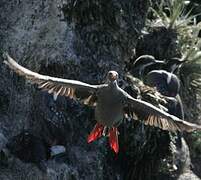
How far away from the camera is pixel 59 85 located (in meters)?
6.30

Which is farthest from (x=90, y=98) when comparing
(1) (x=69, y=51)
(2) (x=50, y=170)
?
(1) (x=69, y=51)

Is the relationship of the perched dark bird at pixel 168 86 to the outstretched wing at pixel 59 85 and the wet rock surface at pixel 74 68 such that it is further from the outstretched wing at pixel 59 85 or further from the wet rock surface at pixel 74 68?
the outstretched wing at pixel 59 85

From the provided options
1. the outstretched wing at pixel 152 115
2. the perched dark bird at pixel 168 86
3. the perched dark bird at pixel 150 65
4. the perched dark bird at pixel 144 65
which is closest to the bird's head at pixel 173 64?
the perched dark bird at pixel 150 65

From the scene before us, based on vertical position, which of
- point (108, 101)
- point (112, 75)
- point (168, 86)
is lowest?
point (168, 86)

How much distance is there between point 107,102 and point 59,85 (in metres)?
0.47

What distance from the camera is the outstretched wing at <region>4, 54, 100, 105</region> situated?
238 inches

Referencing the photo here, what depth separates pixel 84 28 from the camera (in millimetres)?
8797

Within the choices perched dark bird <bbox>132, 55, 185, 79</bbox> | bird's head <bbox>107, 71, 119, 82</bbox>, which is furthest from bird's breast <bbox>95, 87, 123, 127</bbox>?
perched dark bird <bbox>132, 55, 185, 79</bbox>

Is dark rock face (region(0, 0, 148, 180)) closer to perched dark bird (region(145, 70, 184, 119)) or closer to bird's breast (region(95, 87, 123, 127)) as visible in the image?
perched dark bird (region(145, 70, 184, 119))

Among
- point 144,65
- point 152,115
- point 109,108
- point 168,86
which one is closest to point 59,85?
point 109,108

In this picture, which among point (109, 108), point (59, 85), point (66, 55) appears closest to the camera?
point (109, 108)

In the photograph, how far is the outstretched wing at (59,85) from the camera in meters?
6.05

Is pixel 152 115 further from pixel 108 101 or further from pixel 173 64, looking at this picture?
pixel 173 64

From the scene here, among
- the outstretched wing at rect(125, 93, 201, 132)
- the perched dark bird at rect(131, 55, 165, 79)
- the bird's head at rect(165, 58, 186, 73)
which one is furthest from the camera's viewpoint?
the bird's head at rect(165, 58, 186, 73)
